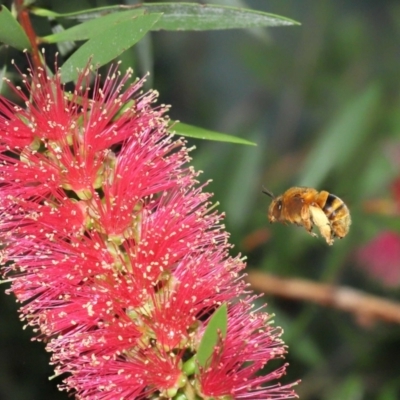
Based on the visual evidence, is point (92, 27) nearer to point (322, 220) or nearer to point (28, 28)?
point (28, 28)

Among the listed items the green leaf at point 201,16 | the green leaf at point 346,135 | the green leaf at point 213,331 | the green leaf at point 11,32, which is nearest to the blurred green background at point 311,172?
the green leaf at point 346,135

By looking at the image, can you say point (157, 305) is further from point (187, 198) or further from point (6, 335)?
point (6, 335)

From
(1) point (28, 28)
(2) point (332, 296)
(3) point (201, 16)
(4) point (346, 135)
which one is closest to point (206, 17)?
(3) point (201, 16)

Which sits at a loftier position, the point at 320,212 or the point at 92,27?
the point at 92,27

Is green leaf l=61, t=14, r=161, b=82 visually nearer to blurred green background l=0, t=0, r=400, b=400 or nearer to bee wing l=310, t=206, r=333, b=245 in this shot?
blurred green background l=0, t=0, r=400, b=400

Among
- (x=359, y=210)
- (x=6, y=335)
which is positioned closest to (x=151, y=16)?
(x=6, y=335)
